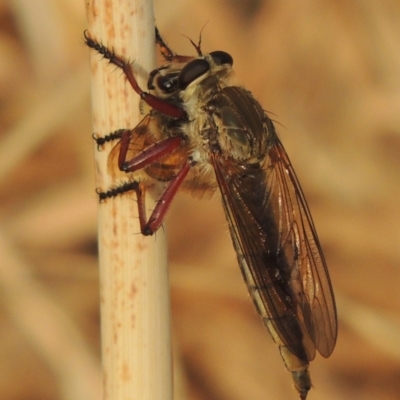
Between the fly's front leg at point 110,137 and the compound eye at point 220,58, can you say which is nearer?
the fly's front leg at point 110,137

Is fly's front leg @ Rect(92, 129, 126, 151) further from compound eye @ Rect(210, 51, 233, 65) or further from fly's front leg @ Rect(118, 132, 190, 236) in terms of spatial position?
compound eye @ Rect(210, 51, 233, 65)

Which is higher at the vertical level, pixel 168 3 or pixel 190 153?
pixel 168 3

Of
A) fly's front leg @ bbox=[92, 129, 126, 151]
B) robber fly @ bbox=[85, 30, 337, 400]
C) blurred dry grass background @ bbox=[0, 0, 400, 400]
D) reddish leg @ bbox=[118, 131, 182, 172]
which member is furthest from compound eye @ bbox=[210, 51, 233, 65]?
blurred dry grass background @ bbox=[0, 0, 400, 400]

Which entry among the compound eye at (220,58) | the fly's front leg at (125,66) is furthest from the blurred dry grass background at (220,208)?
the fly's front leg at (125,66)

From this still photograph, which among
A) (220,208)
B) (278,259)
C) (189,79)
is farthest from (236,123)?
(220,208)

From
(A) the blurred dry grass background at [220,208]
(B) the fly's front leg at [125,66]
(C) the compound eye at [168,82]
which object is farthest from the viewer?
(A) the blurred dry grass background at [220,208]

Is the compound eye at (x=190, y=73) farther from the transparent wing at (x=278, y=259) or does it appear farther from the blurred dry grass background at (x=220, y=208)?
the blurred dry grass background at (x=220, y=208)

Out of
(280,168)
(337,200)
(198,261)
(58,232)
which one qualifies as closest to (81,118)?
(58,232)

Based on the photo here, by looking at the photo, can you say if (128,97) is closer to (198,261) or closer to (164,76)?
(164,76)
